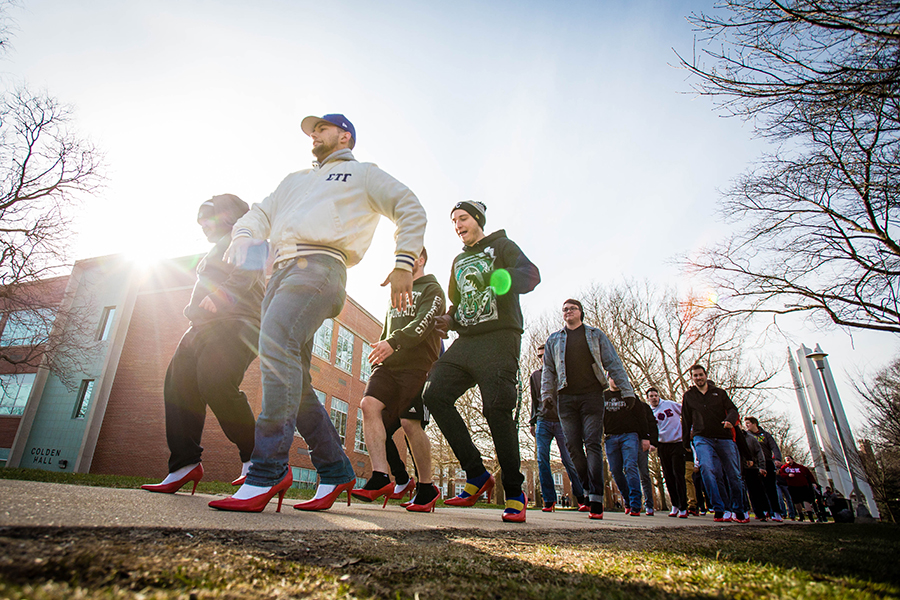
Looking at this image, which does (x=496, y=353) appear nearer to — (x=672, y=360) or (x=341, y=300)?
(x=341, y=300)

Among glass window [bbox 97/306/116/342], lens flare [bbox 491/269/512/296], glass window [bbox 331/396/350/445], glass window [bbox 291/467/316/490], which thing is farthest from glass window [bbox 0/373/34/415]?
lens flare [bbox 491/269/512/296]

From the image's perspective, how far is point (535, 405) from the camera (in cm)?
809

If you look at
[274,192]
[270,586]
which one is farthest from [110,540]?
[274,192]

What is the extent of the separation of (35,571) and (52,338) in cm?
2177

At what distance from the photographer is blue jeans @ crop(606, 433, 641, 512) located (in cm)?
729

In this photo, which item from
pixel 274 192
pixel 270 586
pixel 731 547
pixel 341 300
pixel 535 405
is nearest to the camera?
pixel 270 586

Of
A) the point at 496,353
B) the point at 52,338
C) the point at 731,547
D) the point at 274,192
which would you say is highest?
the point at 52,338

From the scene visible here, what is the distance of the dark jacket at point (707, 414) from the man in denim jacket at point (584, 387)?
202 centimetres

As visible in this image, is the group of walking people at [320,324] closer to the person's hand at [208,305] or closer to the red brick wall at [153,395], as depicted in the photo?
the person's hand at [208,305]

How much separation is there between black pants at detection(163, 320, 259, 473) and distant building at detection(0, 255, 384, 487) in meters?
16.5

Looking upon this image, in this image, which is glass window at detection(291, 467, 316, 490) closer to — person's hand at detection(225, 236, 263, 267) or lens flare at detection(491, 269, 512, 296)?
lens flare at detection(491, 269, 512, 296)

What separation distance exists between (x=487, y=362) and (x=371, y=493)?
1604 mm

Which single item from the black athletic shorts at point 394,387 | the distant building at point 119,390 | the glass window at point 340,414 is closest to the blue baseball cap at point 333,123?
the black athletic shorts at point 394,387

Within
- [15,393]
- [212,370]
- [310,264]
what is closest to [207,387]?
[212,370]
